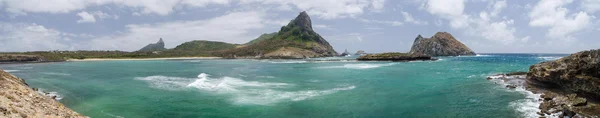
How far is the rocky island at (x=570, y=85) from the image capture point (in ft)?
75.8

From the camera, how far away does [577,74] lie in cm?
2941

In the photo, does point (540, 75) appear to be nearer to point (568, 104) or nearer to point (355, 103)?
point (568, 104)

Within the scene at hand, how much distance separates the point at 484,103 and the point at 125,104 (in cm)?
3051

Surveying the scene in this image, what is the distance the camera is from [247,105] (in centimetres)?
2748

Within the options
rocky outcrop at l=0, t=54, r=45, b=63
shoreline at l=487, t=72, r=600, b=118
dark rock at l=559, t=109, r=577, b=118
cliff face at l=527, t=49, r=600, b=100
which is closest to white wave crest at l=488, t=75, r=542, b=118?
shoreline at l=487, t=72, r=600, b=118

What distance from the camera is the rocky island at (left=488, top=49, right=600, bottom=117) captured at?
23.1m

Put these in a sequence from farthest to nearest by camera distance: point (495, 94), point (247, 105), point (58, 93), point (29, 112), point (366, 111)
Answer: point (58, 93) → point (495, 94) → point (247, 105) → point (366, 111) → point (29, 112)

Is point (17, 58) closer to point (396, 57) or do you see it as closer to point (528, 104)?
point (396, 57)

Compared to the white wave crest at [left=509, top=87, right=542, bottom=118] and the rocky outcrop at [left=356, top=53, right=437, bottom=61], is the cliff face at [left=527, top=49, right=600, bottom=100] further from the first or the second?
the rocky outcrop at [left=356, top=53, right=437, bottom=61]

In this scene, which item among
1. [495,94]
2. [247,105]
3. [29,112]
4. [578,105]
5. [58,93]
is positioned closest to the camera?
[29,112]

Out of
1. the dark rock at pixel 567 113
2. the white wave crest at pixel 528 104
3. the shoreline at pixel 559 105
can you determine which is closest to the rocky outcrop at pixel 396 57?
the white wave crest at pixel 528 104

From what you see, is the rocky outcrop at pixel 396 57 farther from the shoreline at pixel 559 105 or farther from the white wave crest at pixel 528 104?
the shoreline at pixel 559 105

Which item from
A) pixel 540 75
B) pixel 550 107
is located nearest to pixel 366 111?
pixel 550 107

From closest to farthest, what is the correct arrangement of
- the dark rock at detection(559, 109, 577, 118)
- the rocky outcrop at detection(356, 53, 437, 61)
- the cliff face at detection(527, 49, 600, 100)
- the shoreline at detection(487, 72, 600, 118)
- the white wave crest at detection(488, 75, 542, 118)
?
the dark rock at detection(559, 109, 577, 118) < the shoreline at detection(487, 72, 600, 118) < the white wave crest at detection(488, 75, 542, 118) < the cliff face at detection(527, 49, 600, 100) < the rocky outcrop at detection(356, 53, 437, 61)
